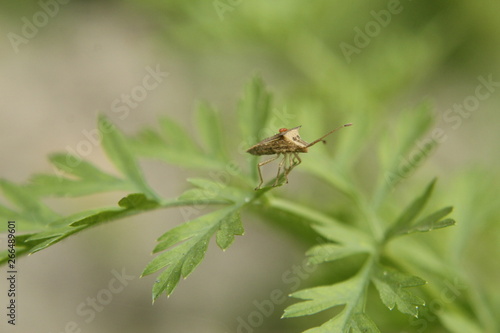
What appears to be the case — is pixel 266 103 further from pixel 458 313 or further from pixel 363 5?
pixel 363 5

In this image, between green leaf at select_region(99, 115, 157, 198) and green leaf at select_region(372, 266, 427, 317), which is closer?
green leaf at select_region(372, 266, 427, 317)

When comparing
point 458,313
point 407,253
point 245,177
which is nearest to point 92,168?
point 245,177

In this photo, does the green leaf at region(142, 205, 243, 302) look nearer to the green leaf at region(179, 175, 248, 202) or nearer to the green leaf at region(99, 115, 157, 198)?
the green leaf at region(179, 175, 248, 202)

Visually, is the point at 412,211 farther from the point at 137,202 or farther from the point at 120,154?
the point at 120,154

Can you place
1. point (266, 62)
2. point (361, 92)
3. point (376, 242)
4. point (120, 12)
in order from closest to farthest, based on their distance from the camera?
1. point (376, 242)
2. point (361, 92)
3. point (266, 62)
4. point (120, 12)

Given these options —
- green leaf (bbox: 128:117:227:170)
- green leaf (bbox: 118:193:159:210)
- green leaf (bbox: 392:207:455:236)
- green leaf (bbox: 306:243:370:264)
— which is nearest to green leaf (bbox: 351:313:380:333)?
green leaf (bbox: 306:243:370:264)

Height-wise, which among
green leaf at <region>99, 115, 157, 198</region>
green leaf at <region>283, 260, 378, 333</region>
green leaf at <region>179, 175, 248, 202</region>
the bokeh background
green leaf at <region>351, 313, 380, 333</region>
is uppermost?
the bokeh background

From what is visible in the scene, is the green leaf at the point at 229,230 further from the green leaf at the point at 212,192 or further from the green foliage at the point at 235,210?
the green leaf at the point at 212,192
